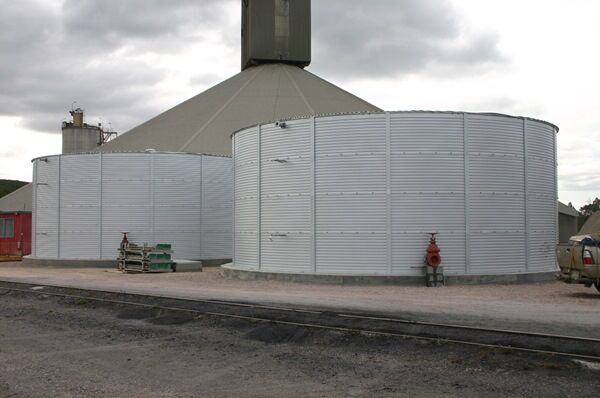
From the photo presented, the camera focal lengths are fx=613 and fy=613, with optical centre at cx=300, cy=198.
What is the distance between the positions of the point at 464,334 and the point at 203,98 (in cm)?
5113

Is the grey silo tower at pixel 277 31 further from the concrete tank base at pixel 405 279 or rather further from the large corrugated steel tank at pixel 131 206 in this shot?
the concrete tank base at pixel 405 279

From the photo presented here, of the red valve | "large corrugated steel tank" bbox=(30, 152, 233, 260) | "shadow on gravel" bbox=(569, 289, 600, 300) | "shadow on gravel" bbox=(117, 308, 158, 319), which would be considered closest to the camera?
"shadow on gravel" bbox=(117, 308, 158, 319)

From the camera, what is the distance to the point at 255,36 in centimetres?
5728

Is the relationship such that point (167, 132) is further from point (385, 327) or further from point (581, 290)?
point (385, 327)

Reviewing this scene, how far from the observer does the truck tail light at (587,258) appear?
17.4 metres

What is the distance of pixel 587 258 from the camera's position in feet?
57.3

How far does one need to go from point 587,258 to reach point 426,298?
184 inches

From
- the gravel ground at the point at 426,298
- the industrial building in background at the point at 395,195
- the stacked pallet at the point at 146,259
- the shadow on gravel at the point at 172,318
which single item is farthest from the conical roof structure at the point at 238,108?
the shadow on gravel at the point at 172,318

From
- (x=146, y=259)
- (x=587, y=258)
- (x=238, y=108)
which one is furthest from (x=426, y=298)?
(x=238, y=108)

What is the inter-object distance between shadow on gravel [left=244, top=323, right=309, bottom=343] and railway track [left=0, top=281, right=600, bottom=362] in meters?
0.23

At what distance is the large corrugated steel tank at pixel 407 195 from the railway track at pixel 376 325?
23.7 ft

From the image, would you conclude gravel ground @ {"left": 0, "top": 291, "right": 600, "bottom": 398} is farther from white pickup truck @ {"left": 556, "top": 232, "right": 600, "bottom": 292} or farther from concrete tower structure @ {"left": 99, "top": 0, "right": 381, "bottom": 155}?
concrete tower structure @ {"left": 99, "top": 0, "right": 381, "bottom": 155}

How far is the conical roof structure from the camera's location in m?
50.9

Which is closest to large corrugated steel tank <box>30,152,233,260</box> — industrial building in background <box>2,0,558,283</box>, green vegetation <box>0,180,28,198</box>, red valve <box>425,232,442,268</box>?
industrial building in background <box>2,0,558,283</box>
